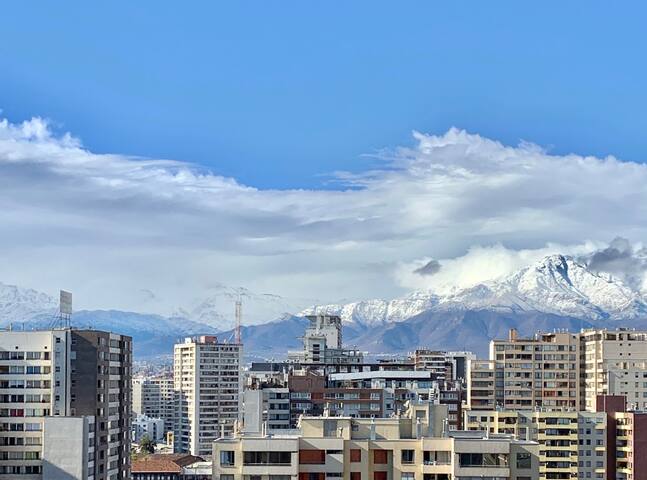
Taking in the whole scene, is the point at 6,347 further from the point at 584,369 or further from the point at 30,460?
the point at 584,369

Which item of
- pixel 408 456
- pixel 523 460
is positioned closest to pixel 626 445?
pixel 523 460

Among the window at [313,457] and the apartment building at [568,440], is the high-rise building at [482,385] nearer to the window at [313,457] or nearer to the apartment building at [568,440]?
the apartment building at [568,440]

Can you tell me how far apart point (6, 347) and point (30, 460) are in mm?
7975

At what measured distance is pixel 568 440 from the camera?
119 meters

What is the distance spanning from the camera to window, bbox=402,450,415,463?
57094 millimetres

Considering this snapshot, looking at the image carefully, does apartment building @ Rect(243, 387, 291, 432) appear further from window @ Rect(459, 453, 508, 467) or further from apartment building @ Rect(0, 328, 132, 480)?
window @ Rect(459, 453, 508, 467)

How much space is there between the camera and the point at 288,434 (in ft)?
204

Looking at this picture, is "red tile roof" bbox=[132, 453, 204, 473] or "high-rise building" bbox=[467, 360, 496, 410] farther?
"red tile roof" bbox=[132, 453, 204, 473]

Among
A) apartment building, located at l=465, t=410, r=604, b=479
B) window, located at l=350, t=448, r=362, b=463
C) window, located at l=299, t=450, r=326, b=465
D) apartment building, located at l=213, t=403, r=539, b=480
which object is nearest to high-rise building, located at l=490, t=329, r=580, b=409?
apartment building, located at l=465, t=410, r=604, b=479

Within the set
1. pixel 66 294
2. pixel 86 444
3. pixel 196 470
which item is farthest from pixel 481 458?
pixel 196 470

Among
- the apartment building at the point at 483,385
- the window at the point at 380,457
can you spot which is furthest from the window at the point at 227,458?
the apartment building at the point at 483,385

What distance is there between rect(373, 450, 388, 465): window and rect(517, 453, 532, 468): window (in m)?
5.57

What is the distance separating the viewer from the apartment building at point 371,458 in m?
56.5

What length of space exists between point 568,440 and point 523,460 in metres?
63.5
